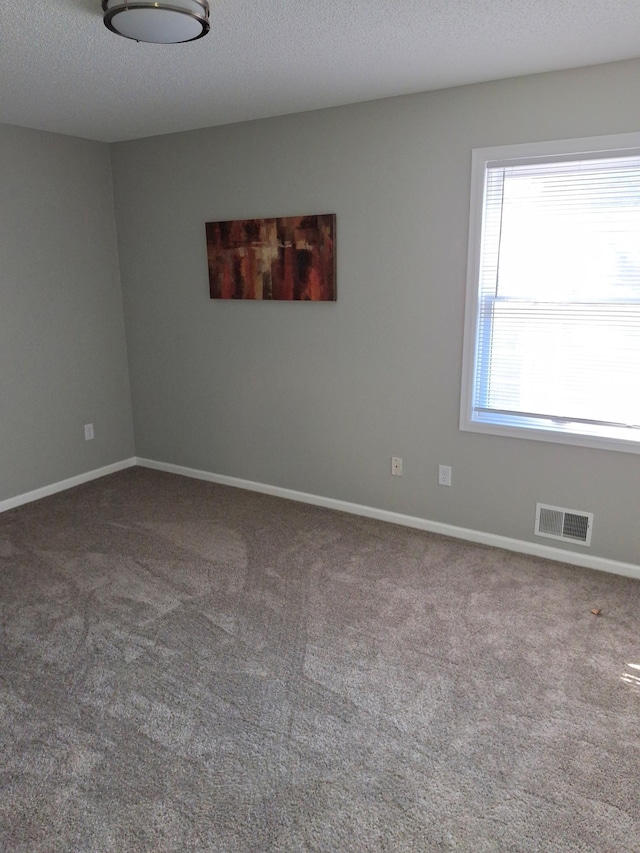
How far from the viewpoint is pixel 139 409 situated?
4.89 meters

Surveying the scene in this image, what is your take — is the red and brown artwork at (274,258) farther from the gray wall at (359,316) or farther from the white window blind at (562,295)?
the white window blind at (562,295)

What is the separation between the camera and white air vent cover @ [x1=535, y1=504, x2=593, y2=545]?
10.6 ft

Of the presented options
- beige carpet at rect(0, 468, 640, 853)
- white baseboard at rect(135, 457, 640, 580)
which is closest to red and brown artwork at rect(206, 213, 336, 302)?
white baseboard at rect(135, 457, 640, 580)

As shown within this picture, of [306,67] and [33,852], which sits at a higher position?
[306,67]

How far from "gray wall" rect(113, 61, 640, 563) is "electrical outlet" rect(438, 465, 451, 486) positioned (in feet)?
0.15

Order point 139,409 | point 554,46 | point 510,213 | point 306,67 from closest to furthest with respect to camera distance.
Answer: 1. point 554,46
2. point 306,67
3. point 510,213
4. point 139,409

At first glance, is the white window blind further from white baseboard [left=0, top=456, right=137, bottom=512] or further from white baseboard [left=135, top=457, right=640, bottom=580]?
white baseboard [left=0, top=456, right=137, bottom=512]

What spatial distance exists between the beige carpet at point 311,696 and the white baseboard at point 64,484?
1.67 ft

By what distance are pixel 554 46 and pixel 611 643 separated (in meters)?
2.47

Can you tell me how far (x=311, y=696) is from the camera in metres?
2.32

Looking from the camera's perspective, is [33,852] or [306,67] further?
[306,67]

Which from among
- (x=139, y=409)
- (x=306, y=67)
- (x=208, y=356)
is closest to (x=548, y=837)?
(x=306, y=67)

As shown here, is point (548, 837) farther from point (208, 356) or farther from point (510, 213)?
point (208, 356)

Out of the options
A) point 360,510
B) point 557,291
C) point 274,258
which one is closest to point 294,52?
point 274,258
